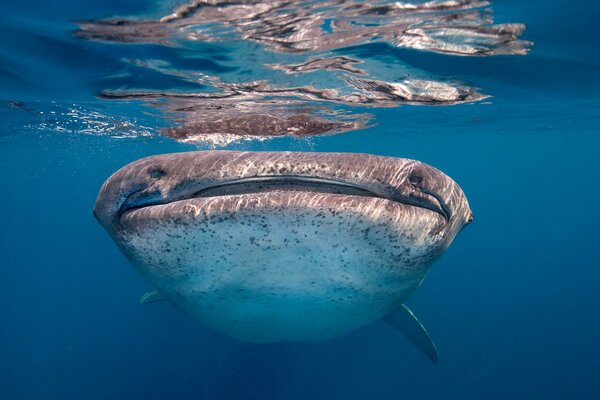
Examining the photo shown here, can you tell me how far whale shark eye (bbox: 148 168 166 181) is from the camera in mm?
3482

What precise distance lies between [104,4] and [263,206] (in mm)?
5775

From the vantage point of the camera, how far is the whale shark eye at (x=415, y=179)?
11.2 feet

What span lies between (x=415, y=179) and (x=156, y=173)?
2.16 meters

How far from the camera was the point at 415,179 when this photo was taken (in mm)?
3438

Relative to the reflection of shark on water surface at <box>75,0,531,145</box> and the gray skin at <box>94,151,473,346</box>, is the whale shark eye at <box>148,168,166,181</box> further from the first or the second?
the reflection of shark on water surface at <box>75,0,531,145</box>

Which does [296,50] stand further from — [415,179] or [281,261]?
[281,261]

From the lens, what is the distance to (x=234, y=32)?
795cm

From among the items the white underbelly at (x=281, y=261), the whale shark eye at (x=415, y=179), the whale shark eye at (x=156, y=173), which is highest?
the whale shark eye at (x=156, y=173)

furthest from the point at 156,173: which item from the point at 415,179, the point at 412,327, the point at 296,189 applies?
the point at 412,327

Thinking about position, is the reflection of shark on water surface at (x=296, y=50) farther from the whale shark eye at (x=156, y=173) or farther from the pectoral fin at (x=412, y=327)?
the pectoral fin at (x=412, y=327)

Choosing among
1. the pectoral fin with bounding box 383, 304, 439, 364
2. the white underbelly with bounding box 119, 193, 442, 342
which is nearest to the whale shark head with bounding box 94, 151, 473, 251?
the white underbelly with bounding box 119, 193, 442, 342

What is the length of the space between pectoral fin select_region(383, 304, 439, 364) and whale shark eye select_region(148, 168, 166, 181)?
5673 mm

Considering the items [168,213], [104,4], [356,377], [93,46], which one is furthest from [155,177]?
[356,377]

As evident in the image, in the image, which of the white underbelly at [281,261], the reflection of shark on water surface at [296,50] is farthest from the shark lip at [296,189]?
the reflection of shark on water surface at [296,50]
